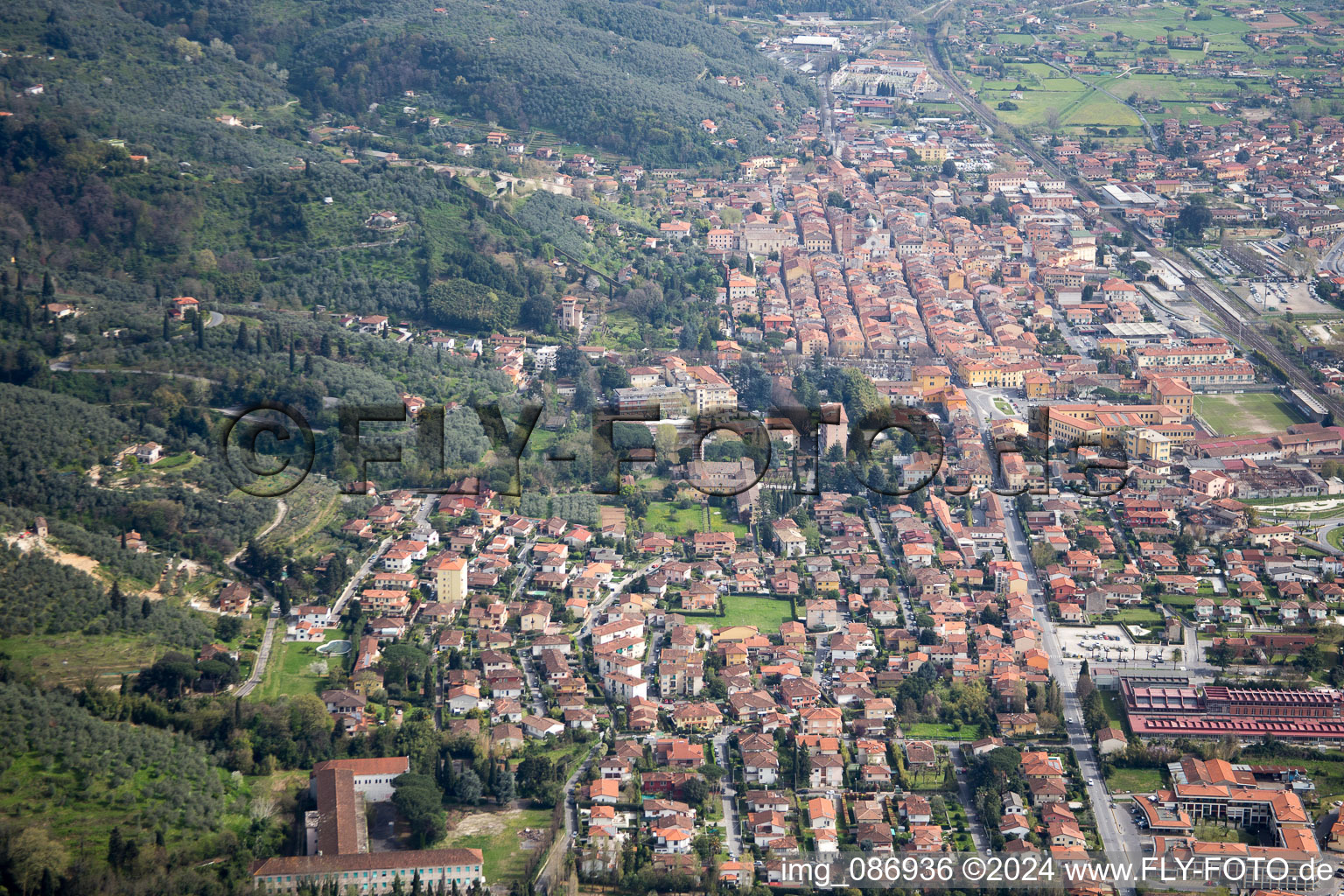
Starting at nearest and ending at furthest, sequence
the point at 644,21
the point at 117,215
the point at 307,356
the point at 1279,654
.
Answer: the point at 1279,654, the point at 307,356, the point at 117,215, the point at 644,21

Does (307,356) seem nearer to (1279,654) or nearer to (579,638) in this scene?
(579,638)

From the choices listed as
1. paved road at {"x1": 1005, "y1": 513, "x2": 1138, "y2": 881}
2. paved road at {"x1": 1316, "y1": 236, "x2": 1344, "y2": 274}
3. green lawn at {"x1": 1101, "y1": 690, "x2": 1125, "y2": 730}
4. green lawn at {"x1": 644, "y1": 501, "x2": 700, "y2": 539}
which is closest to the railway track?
paved road at {"x1": 1316, "y1": 236, "x2": 1344, "y2": 274}

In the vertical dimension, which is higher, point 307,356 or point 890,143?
point 307,356

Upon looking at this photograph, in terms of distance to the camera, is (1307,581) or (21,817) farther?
(1307,581)

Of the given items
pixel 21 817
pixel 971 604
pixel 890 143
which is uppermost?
pixel 21 817

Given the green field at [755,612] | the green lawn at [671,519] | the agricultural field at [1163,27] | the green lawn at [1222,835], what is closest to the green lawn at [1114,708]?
the green lawn at [1222,835]

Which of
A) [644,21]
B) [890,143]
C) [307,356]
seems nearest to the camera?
[307,356]

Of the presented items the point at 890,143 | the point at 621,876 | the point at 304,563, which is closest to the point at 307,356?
the point at 304,563

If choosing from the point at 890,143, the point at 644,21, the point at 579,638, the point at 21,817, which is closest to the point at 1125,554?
the point at 579,638
